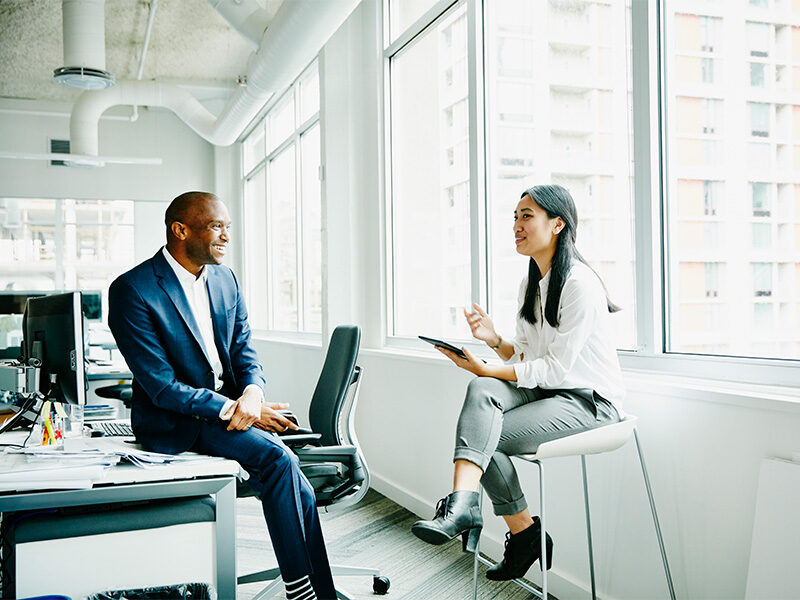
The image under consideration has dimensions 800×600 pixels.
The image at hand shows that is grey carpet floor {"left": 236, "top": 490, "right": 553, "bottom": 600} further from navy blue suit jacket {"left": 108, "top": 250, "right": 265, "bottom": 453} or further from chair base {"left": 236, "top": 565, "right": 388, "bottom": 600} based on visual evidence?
navy blue suit jacket {"left": 108, "top": 250, "right": 265, "bottom": 453}

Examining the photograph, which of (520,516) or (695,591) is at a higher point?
(520,516)

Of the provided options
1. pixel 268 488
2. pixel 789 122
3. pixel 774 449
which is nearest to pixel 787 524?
pixel 774 449

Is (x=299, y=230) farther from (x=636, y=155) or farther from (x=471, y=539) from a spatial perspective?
(x=471, y=539)

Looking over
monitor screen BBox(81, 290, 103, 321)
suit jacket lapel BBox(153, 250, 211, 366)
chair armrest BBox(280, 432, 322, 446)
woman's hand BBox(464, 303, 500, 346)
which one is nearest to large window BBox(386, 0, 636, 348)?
woman's hand BBox(464, 303, 500, 346)

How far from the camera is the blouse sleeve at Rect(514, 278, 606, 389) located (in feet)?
7.46

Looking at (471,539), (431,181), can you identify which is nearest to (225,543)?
(471,539)

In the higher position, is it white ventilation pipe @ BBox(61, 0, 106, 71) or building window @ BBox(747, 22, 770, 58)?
white ventilation pipe @ BBox(61, 0, 106, 71)

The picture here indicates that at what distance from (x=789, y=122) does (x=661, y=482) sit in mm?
1161

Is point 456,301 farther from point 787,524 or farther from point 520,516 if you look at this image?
point 787,524

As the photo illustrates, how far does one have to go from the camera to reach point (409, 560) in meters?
3.29

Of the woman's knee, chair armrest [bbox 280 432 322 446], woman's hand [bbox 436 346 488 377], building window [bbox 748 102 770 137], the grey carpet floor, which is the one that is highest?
building window [bbox 748 102 770 137]

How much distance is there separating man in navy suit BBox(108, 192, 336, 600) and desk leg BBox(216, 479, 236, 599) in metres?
0.25

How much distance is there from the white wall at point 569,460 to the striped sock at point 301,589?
42.0 inches

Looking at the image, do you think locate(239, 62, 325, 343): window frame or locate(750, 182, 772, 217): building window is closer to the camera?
locate(750, 182, 772, 217): building window
